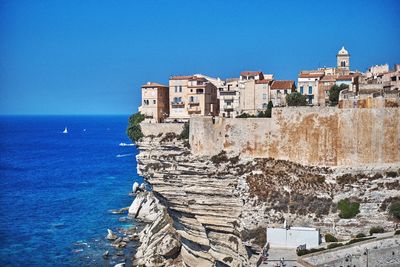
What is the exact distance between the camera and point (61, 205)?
161ft

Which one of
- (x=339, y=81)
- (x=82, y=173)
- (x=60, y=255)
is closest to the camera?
(x=60, y=255)

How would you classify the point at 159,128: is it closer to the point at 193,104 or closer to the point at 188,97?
the point at 193,104

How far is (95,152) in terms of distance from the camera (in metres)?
91.9

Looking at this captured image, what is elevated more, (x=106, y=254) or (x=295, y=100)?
(x=295, y=100)

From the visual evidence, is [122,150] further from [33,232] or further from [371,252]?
[371,252]

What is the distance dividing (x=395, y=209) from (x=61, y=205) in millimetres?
32205

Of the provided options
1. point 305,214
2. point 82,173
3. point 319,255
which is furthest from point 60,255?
point 82,173

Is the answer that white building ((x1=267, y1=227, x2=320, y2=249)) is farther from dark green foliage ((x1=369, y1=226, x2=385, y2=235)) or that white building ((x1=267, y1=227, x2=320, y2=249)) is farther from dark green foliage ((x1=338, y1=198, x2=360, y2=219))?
dark green foliage ((x1=369, y1=226, x2=385, y2=235))

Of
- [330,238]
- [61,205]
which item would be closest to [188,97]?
[61,205]

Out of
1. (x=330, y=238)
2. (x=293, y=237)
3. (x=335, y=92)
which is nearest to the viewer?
(x=293, y=237)

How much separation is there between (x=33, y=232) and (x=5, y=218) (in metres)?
A: 5.11

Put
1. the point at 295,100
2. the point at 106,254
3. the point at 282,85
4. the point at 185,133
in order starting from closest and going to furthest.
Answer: the point at 185,133, the point at 106,254, the point at 295,100, the point at 282,85

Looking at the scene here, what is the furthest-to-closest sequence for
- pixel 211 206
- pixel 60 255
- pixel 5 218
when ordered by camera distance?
1. pixel 5 218
2. pixel 60 255
3. pixel 211 206

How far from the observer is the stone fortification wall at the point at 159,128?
33.4 m
